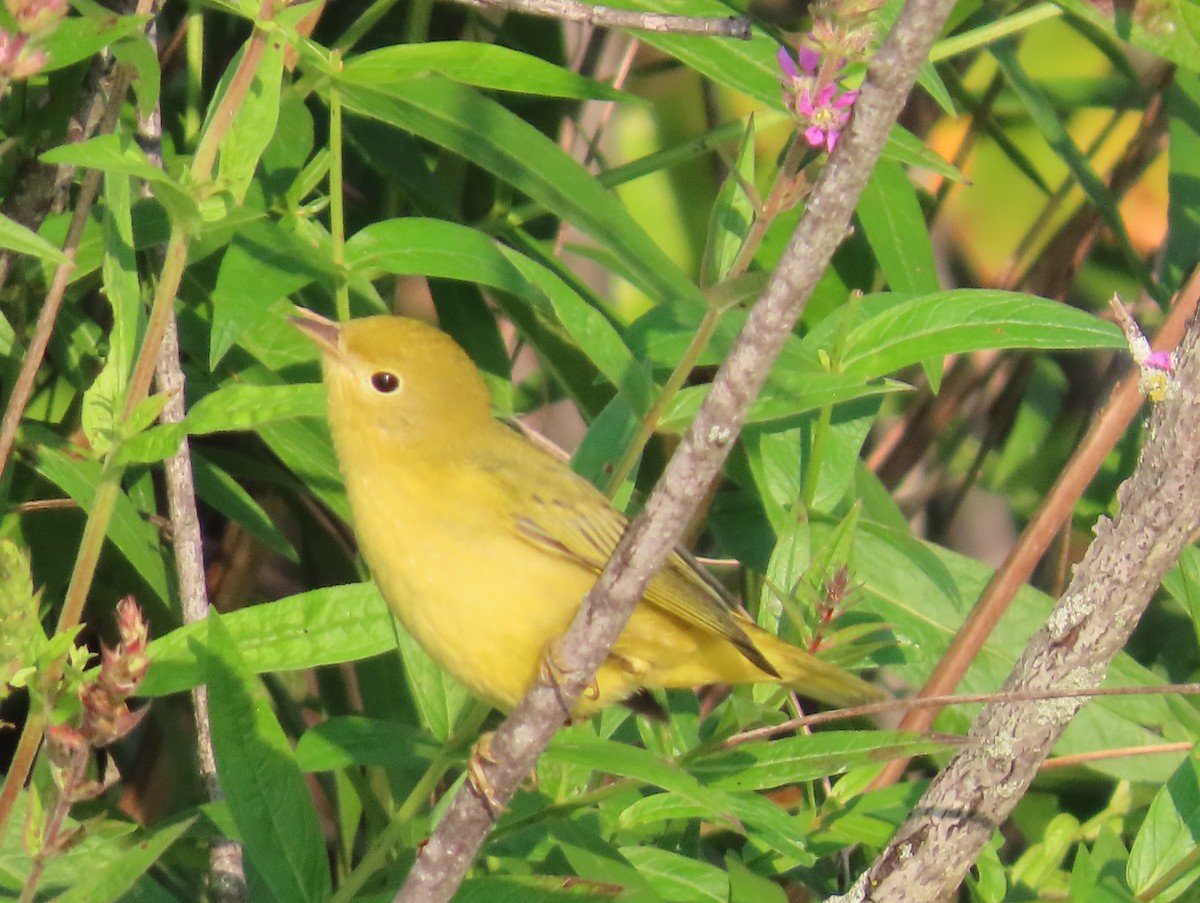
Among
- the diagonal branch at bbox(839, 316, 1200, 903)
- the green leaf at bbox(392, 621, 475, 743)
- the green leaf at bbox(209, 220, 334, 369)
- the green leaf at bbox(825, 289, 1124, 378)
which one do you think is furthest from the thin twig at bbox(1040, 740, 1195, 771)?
the green leaf at bbox(209, 220, 334, 369)

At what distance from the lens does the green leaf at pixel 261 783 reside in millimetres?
1948

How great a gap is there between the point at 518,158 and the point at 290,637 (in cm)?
79

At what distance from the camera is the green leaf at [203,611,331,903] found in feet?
6.39

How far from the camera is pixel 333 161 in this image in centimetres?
235

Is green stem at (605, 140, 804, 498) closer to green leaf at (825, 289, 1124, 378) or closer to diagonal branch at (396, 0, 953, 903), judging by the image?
diagonal branch at (396, 0, 953, 903)

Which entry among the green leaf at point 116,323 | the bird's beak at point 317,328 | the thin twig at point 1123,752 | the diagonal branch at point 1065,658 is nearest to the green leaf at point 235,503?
the bird's beak at point 317,328

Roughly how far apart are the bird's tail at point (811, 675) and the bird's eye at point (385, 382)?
2.41 feet

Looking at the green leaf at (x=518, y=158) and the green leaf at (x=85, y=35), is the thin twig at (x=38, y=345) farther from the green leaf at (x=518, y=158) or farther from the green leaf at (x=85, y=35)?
the green leaf at (x=518, y=158)

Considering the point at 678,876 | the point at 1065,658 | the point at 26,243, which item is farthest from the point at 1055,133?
the point at 26,243

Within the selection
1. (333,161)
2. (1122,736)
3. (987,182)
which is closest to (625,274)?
(333,161)

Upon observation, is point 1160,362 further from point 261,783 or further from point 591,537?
point 261,783

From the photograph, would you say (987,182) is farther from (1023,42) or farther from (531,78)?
(531,78)

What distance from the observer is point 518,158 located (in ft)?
7.75

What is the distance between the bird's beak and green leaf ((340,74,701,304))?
0.36 meters
